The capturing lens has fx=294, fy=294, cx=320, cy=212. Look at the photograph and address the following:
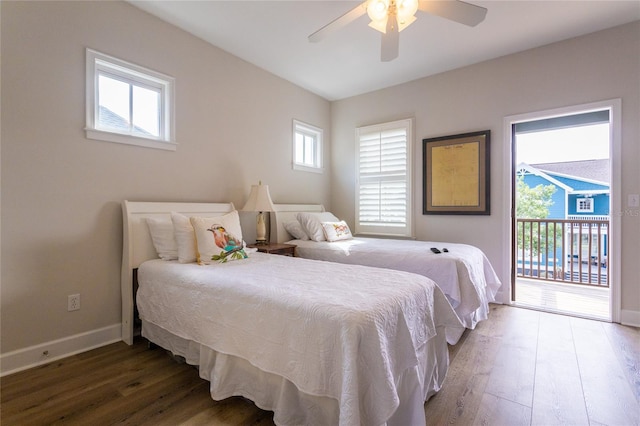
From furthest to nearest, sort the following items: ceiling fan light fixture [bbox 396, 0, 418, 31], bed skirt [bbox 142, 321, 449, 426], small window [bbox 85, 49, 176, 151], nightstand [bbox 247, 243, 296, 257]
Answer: nightstand [bbox 247, 243, 296, 257] → small window [bbox 85, 49, 176, 151] → ceiling fan light fixture [bbox 396, 0, 418, 31] → bed skirt [bbox 142, 321, 449, 426]

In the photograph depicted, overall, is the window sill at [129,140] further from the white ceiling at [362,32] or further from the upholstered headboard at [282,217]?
the upholstered headboard at [282,217]

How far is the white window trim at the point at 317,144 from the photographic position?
421 cm

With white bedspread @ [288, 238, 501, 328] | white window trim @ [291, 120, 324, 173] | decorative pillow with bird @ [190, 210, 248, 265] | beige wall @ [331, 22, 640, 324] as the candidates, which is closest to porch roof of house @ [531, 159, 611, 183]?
beige wall @ [331, 22, 640, 324]

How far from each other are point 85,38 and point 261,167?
197cm

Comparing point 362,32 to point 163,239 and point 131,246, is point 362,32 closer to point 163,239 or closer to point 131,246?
point 163,239

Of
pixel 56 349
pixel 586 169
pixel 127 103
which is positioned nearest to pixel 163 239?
pixel 56 349

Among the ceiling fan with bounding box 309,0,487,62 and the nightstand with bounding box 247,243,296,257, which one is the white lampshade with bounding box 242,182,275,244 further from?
the ceiling fan with bounding box 309,0,487,62

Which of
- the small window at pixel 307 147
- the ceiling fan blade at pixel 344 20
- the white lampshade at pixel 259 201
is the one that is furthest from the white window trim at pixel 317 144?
the ceiling fan blade at pixel 344 20

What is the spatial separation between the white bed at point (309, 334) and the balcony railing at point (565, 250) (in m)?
3.50

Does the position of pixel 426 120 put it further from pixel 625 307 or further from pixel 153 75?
pixel 153 75

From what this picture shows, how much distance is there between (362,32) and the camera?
9.66ft

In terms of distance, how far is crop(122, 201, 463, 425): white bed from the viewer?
46.2 inches

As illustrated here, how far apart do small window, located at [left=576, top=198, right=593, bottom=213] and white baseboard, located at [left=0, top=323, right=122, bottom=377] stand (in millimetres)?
6457

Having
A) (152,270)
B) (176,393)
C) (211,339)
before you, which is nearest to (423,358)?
(211,339)
